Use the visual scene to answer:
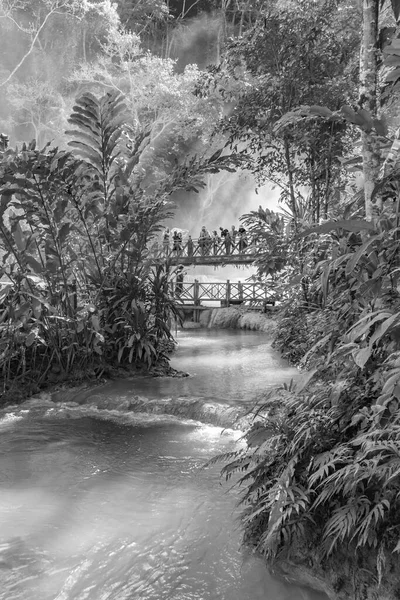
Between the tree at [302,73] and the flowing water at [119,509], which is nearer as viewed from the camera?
the flowing water at [119,509]

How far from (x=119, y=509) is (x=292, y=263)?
16.8 feet

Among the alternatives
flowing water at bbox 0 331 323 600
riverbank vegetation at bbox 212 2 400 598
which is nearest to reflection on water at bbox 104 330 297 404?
flowing water at bbox 0 331 323 600

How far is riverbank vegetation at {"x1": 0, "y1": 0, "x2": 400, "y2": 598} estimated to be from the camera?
2.15 m

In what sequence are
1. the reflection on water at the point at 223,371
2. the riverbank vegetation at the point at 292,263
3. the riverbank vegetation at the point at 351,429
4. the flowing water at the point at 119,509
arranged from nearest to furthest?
1. the riverbank vegetation at the point at 351,429
2. the riverbank vegetation at the point at 292,263
3. the flowing water at the point at 119,509
4. the reflection on water at the point at 223,371

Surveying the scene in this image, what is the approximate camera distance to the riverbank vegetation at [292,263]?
7.07 ft

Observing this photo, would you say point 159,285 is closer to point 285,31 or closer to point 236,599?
point 285,31

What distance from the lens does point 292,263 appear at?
7633mm

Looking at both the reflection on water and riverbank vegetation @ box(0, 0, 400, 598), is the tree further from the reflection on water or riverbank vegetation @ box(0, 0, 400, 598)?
the reflection on water

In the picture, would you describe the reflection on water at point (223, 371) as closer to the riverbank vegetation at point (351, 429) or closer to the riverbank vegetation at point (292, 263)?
the riverbank vegetation at point (292, 263)

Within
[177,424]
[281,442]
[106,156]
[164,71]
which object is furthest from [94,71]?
[281,442]

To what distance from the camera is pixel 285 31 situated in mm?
7656

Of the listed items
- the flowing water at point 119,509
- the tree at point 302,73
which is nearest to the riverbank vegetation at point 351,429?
the flowing water at point 119,509

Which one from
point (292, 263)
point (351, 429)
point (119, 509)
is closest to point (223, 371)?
point (292, 263)

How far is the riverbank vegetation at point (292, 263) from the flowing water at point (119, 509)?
26 centimetres
